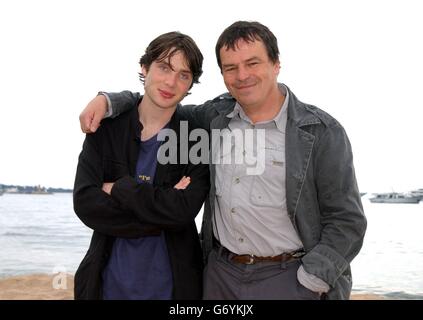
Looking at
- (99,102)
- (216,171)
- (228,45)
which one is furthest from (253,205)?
(99,102)

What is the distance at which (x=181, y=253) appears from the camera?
8.48ft

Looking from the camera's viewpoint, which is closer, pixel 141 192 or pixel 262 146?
pixel 141 192

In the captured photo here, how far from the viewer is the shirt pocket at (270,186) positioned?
260cm

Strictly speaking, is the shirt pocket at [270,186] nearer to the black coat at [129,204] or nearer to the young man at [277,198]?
the young man at [277,198]

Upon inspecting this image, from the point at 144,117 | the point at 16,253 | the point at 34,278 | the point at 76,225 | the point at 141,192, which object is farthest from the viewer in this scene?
the point at 76,225

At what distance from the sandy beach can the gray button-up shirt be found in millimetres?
5469

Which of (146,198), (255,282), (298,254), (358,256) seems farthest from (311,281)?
(358,256)

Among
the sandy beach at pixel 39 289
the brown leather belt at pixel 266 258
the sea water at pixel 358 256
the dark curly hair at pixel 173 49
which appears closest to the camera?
the brown leather belt at pixel 266 258

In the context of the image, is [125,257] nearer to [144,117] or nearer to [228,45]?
[144,117]

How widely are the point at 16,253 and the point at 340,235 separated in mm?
14122

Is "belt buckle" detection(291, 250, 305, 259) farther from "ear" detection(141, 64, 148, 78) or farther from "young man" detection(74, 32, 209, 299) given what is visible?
"ear" detection(141, 64, 148, 78)

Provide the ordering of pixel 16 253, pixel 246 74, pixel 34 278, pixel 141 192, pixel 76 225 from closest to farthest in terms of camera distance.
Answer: pixel 141 192 < pixel 246 74 < pixel 34 278 < pixel 16 253 < pixel 76 225

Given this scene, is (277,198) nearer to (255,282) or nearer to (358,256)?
(255,282)

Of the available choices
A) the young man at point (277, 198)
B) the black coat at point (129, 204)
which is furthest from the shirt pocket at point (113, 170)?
the young man at point (277, 198)
